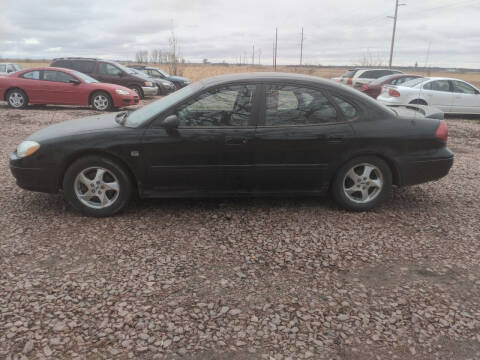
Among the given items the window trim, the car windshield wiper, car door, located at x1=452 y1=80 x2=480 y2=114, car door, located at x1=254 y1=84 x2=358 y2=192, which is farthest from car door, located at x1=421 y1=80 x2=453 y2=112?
the car windshield wiper

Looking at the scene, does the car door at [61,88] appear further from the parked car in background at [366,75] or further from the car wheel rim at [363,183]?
the parked car in background at [366,75]

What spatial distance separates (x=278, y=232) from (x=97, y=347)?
2.06 m

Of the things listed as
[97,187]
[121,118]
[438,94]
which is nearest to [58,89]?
[121,118]

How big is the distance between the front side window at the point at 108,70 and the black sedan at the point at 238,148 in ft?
41.1

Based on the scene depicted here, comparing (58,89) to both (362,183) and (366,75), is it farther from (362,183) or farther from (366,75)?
(366,75)

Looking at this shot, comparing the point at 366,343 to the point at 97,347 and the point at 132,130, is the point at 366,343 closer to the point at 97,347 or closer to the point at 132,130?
the point at 97,347

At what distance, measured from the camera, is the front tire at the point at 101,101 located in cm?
1276

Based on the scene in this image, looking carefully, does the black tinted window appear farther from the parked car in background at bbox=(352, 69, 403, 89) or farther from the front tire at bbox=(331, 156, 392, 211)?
the front tire at bbox=(331, 156, 392, 211)

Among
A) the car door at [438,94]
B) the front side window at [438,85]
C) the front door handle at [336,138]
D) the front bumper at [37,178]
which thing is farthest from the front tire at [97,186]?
the front side window at [438,85]

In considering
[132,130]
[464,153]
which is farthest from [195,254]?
[464,153]

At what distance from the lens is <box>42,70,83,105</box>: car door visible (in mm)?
12648

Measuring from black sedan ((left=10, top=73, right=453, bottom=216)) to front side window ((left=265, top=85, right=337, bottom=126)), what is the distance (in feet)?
0.04

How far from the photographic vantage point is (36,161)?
4074 mm

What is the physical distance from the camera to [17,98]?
1290 cm
